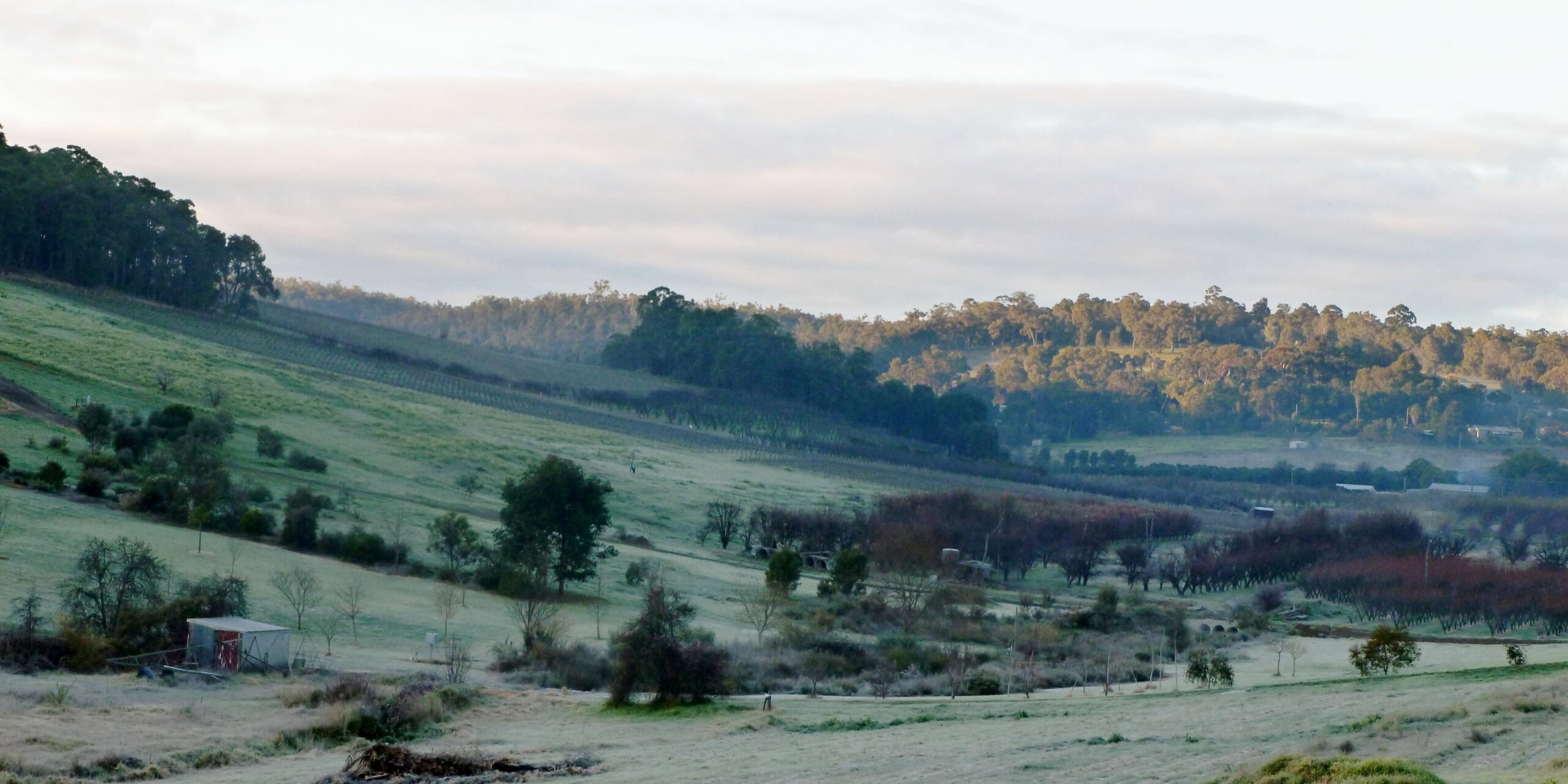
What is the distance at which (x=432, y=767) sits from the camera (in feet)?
76.1

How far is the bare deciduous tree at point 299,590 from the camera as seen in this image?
36781mm

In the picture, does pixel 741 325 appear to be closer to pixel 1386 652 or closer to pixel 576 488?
pixel 576 488

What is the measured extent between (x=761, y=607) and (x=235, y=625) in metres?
16.8

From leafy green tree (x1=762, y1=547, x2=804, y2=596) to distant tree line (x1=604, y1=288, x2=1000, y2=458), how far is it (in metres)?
72.9

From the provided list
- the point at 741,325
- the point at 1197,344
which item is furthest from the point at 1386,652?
the point at 1197,344

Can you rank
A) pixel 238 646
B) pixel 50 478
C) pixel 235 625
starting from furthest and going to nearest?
pixel 50 478
pixel 235 625
pixel 238 646

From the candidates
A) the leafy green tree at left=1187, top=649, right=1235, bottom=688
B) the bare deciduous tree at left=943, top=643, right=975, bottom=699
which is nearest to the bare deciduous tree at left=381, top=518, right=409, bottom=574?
the bare deciduous tree at left=943, top=643, right=975, bottom=699

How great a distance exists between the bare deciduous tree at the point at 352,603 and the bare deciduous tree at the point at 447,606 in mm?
1799

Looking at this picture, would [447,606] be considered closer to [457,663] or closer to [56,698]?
[457,663]

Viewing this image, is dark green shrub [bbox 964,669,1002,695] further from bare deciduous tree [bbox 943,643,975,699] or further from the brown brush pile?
the brown brush pile

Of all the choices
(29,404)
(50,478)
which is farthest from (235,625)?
(29,404)

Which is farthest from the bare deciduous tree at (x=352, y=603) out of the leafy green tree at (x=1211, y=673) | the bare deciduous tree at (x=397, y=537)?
the leafy green tree at (x=1211, y=673)

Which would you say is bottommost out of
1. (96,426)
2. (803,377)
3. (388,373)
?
(96,426)

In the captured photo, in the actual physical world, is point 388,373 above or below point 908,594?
above
